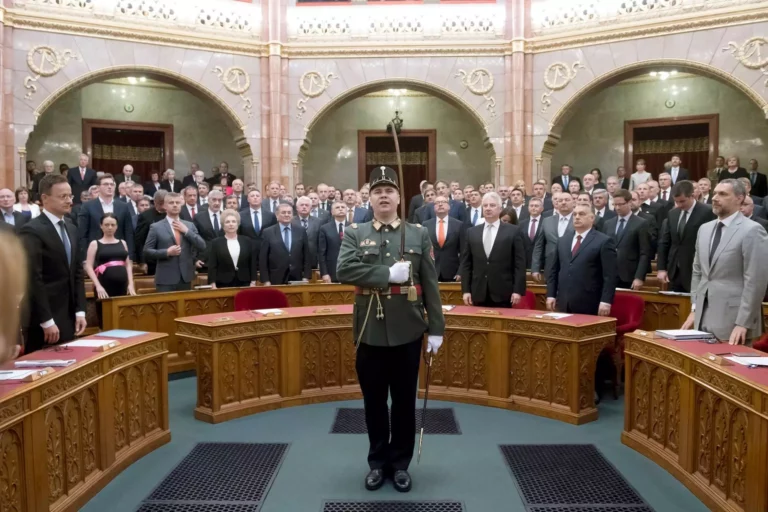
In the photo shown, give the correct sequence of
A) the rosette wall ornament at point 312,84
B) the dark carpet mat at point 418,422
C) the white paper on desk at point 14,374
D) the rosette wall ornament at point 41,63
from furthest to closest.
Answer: the rosette wall ornament at point 312,84 < the rosette wall ornament at point 41,63 < the dark carpet mat at point 418,422 < the white paper on desk at point 14,374

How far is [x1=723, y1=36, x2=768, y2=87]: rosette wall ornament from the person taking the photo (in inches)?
363

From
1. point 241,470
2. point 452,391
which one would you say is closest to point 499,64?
point 452,391

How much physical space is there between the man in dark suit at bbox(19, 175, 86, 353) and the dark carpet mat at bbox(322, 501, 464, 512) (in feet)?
5.74

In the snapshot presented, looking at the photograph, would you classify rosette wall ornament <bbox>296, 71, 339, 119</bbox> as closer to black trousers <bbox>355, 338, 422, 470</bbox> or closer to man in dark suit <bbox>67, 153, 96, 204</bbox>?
man in dark suit <bbox>67, 153, 96, 204</bbox>

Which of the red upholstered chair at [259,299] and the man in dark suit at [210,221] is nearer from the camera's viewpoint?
the red upholstered chair at [259,299]

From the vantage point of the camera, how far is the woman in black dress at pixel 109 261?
17.3 feet

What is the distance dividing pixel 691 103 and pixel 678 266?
8371 millimetres

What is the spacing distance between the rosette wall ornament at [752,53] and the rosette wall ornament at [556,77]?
2241mm

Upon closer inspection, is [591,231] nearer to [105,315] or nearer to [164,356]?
[164,356]

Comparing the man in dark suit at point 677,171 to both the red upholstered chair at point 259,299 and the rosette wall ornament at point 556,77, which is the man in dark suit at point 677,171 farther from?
the red upholstered chair at point 259,299

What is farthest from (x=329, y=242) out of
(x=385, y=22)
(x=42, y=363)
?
(x=385, y=22)

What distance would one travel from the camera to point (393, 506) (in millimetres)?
2994

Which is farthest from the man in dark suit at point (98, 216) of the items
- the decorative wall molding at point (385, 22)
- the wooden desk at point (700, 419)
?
the decorative wall molding at point (385, 22)

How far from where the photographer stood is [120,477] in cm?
338
